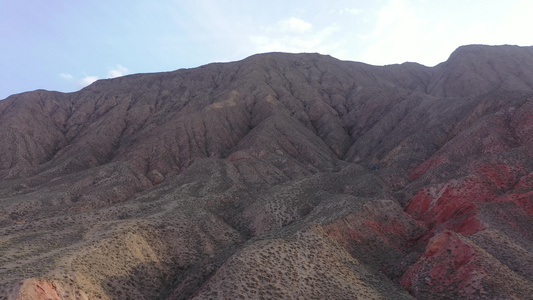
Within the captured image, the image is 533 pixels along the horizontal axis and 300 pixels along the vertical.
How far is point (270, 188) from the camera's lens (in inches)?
1698

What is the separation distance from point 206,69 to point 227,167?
223ft

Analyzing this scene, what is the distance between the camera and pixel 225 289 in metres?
17.6

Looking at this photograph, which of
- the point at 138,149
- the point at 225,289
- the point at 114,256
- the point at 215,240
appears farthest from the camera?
the point at 138,149

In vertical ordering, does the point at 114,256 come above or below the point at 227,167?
below

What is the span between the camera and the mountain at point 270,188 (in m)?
20.3

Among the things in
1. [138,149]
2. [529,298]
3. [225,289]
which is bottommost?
[529,298]

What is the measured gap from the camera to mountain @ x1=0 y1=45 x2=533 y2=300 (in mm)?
20297

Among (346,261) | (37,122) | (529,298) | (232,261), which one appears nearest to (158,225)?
(232,261)

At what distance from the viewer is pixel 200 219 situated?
31.6 m

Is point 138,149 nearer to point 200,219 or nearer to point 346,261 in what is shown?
point 200,219

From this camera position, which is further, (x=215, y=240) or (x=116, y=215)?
(x=116, y=215)

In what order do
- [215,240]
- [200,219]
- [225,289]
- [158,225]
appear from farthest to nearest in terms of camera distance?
[200,219] → [215,240] → [158,225] → [225,289]

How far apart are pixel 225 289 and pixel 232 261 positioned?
2147 millimetres

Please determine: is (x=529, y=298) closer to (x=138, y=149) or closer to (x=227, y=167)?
(x=227, y=167)
